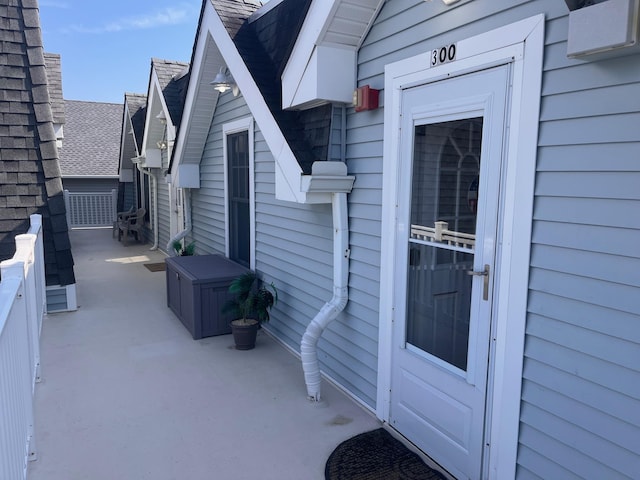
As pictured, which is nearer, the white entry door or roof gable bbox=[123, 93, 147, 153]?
the white entry door

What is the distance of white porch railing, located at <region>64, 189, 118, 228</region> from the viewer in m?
15.7

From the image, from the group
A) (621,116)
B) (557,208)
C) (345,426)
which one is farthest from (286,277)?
(621,116)

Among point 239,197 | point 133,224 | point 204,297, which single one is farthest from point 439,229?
point 133,224

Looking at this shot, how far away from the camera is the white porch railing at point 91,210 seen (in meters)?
15.7

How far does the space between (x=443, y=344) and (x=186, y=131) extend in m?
5.12

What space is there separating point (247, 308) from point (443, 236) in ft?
7.85

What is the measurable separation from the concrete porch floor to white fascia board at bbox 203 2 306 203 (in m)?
1.52

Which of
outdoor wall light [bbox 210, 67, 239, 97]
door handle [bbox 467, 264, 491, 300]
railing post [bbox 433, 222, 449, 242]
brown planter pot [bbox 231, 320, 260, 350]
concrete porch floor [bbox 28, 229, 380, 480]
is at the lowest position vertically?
concrete porch floor [bbox 28, 229, 380, 480]

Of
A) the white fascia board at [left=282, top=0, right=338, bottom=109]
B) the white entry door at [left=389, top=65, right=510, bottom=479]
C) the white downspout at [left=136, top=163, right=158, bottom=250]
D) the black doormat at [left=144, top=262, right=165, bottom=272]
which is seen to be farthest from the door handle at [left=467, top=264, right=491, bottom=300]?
the white downspout at [left=136, top=163, right=158, bottom=250]

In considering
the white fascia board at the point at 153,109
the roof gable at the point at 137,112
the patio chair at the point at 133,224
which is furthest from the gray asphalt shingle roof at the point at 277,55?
the patio chair at the point at 133,224

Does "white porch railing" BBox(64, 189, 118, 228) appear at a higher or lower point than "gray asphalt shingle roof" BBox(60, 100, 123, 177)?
lower

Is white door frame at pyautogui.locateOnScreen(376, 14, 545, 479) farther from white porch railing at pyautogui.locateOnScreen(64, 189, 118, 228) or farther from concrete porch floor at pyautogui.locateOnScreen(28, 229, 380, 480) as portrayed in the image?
white porch railing at pyautogui.locateOnScreen(64, 189, 118, 228)

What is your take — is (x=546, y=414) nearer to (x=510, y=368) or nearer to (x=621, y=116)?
(x=510, y=368)

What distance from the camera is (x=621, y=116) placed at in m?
1.81
